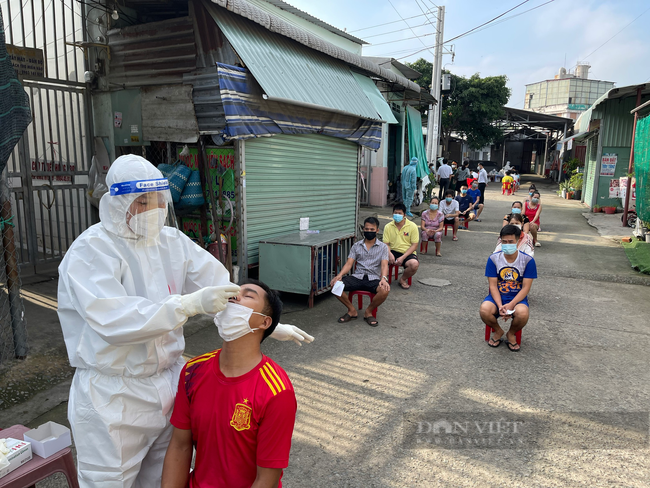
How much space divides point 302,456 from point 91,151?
5724mm

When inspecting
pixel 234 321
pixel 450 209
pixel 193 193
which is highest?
pixel 193 193

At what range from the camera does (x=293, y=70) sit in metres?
6.37

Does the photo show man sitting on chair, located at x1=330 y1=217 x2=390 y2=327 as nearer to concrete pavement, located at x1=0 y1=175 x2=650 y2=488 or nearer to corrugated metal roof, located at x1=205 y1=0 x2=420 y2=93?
concrete pavement, located at x1=0 y1=175 x2=650 y2=488

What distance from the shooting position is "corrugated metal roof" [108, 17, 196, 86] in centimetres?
564

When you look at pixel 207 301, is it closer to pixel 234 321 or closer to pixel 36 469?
pixel 234 321

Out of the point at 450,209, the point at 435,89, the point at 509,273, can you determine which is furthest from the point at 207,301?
the point at 435,89

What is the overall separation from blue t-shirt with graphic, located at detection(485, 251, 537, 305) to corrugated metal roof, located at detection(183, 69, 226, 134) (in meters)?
3.50

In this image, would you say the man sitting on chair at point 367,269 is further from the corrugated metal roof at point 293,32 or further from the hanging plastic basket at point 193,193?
the corrugated metal roof at point 293,32

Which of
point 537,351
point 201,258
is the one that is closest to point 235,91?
point 201,258

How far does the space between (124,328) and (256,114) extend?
4445mm

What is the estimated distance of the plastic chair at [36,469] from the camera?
1.99 metres

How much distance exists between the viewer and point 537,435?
3.27 meters

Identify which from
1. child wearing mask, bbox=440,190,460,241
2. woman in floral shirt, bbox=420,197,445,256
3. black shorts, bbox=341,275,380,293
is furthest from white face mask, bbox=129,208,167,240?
child wearing mask, bbox=440,190,460,241

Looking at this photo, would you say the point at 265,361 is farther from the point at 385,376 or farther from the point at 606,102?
the point at 606,102
